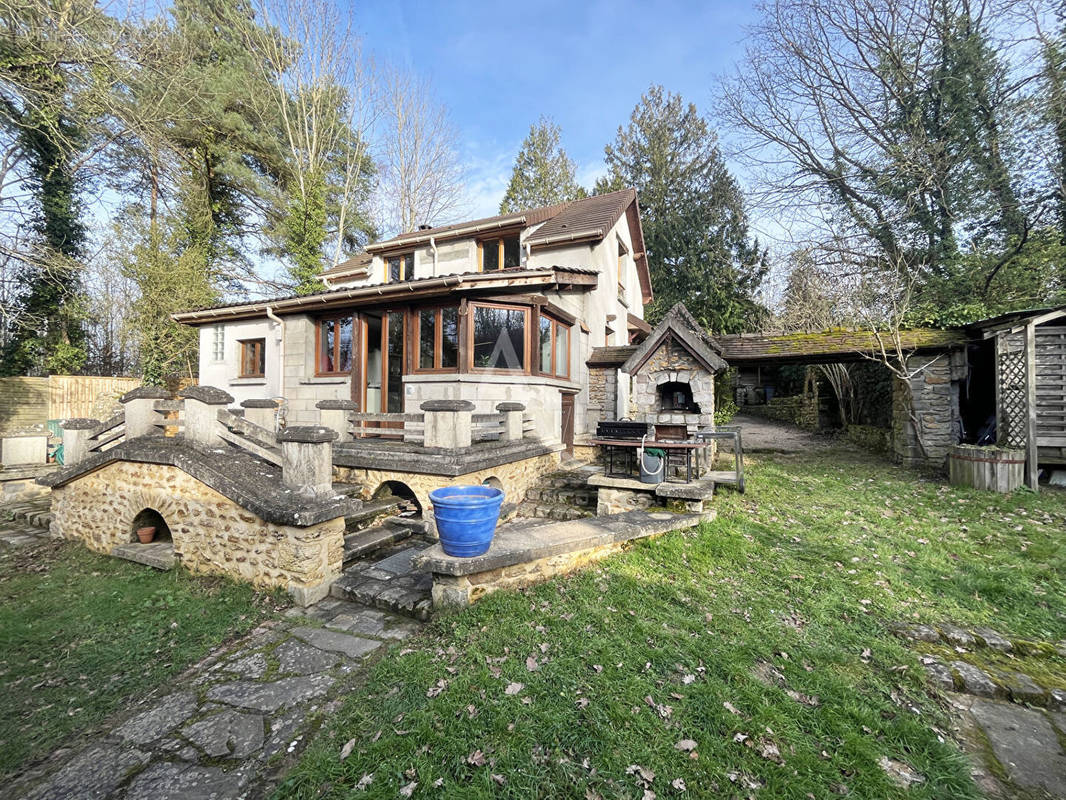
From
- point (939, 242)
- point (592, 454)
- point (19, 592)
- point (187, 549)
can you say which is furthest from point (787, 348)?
point (19, 592)

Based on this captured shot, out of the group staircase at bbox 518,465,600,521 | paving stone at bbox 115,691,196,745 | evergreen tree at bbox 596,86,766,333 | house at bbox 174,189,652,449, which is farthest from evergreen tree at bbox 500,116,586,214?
paving stone at bbox 115,691,196,745

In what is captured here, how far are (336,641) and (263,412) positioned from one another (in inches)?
200

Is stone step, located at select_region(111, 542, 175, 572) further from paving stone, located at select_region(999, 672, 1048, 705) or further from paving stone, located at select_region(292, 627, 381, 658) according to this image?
paving stone, located at select_region(999, 672, 1048, 705)

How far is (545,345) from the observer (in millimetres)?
9891

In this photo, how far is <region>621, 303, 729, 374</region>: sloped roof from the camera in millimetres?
8930

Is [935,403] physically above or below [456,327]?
below

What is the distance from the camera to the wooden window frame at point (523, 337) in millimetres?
8586

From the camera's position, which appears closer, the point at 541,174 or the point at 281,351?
the point at 281,351

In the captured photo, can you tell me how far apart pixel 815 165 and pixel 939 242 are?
5427mm

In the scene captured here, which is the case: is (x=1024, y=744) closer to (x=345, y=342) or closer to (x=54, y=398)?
(x=345, y=342)

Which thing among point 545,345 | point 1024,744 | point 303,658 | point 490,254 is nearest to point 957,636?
point 1024,744

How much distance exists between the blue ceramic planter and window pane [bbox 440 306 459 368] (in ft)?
17.5

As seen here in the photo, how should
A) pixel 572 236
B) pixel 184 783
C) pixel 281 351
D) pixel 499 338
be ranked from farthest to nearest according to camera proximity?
pixel 572 236, pixel 281 351, pixel 499 338, pixel 184 783

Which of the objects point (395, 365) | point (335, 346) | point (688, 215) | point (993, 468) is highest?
point (688, 215)
